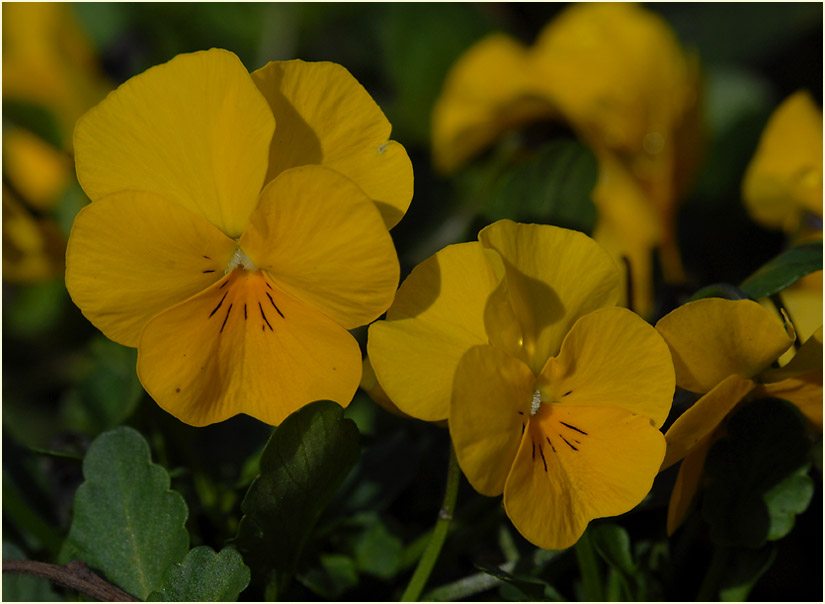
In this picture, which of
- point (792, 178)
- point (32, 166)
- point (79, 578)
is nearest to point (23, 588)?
point (79, 578)

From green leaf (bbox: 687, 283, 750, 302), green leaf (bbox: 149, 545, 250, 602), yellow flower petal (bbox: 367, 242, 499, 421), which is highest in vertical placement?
yellow flower petal (bbox: 367, 242, 499, 421)

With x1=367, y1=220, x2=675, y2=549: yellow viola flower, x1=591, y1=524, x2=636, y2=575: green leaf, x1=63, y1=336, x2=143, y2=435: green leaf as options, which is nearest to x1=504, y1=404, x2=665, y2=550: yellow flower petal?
x1=367, y1=220, x2=675, y2=549: yellow viola flower

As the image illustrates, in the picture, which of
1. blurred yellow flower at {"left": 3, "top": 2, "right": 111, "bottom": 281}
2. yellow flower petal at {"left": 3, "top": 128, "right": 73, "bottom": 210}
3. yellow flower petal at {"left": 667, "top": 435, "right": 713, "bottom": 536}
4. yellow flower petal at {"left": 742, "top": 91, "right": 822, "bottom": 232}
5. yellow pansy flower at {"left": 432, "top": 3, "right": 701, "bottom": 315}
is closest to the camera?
yellow flower petal at {"left": 667, "top": 435, "right": 713, "bottom": 536}

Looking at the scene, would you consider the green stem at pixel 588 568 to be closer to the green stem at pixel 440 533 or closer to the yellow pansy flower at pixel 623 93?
the green stem at pixel 440 533

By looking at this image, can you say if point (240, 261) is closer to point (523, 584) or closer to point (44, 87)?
point (523, 584)

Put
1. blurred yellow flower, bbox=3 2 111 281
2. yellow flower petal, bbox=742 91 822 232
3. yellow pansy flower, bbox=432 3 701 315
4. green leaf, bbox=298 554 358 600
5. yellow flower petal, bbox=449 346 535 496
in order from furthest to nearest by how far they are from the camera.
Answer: blurred yellow flower, bbox=3 2 111 281 < yellow pansy flower, bbox=432 3 701 315 < yellow flower petal, bbox=742 91 822 232 < green leaf, bbox=298 554 358 600 < yellow flower petal, bbox=449 346 535 496

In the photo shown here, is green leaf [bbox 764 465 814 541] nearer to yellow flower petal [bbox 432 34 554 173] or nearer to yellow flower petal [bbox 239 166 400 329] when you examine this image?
yellow flower petal [bbox 239 166 400 329]

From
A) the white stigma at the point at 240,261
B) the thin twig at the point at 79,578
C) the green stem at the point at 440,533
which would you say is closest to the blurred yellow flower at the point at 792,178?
the green stem at the point at 440,533
